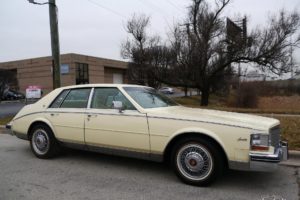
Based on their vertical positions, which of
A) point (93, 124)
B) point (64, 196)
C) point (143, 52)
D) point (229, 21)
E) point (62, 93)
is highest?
point (229, 21)

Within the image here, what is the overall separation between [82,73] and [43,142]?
133 ft

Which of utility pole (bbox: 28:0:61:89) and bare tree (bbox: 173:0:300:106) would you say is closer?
utility pole (bbox: 28:0:61:89)

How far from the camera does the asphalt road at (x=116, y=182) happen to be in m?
4.28

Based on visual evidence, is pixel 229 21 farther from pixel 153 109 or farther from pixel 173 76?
pixel 153 109

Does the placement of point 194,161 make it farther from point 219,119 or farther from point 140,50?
point 140,50

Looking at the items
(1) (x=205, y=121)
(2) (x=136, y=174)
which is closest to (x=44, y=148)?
(2) (x=136, y=174)

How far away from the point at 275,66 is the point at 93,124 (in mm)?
19484

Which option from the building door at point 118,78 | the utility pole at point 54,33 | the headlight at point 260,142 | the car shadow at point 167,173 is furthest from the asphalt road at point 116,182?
the building door at point 118,78

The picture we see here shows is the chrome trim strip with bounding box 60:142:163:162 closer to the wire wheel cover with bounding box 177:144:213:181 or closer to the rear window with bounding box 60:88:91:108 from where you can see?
the wire wheel cover with bounding box 177:144:213:181

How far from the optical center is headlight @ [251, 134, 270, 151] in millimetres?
4277

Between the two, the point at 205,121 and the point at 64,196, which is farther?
the point at 205,121

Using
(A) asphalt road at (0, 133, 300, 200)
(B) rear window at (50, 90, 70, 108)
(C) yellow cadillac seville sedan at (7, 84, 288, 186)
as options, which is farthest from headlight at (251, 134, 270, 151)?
(B) rear window at (50, 90, 70, 108)

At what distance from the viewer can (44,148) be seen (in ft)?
20.3

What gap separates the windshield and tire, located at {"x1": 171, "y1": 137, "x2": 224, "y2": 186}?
0.97m
